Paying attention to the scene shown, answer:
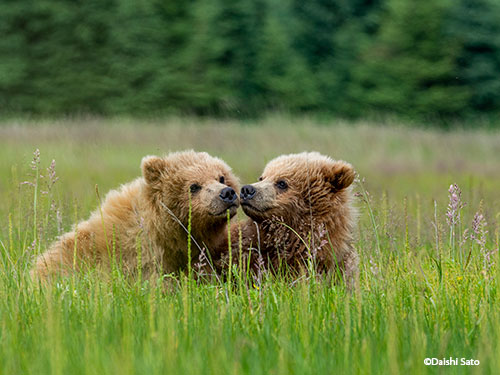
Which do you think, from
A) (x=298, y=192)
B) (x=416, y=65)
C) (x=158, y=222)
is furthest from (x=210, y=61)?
(x=298, y=192)

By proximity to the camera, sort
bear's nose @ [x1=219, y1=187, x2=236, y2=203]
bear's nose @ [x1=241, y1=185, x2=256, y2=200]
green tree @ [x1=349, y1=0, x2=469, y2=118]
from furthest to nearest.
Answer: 1. green tree @ [x1=349, y1=0, x2=469, y2=118]
2. bear's nose @ [x1=219, y1=187, x2=236, y2=203]
3. bear's nose @ [x1=241, y1=185, x2=256, y2=200]

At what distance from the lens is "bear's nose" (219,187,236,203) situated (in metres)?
4.45

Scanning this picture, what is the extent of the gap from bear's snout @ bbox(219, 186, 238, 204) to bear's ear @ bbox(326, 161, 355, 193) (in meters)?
0.66

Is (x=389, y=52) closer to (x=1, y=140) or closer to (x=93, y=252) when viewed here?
(x=1, y=140)

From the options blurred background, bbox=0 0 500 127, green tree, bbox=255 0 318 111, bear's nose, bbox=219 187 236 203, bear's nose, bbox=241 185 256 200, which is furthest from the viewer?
green tree, bbox=255 0 318 111

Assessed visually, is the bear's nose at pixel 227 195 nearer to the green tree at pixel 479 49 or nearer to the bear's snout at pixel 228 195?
the bear's snout at pixel 228 195

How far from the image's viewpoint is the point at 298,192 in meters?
4.56

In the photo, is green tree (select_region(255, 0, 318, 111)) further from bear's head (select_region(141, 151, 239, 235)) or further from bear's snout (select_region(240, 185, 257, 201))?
bear's snout (select_region(240, 185, 257, 201))

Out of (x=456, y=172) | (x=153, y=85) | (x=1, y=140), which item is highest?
(x=153, y=85)

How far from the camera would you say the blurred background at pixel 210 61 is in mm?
25484

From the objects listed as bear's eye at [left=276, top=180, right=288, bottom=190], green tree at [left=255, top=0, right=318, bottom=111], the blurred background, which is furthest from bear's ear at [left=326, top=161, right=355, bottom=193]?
green tree at [left=255, top=0, right=318, bottom=111]

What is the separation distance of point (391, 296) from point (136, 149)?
9.67m

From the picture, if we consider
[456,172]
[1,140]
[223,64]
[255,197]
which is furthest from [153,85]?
[255,197]

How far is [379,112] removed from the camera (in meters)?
27.2
